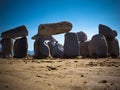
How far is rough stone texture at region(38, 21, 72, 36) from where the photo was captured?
1338 cm

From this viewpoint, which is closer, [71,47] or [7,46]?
[71,47]

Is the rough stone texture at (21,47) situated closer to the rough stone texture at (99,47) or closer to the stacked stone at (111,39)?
the rough stone texture at (99,47)

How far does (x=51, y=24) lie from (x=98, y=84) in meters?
11.1

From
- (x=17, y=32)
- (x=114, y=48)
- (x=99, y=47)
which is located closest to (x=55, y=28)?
(x=17, y=32)

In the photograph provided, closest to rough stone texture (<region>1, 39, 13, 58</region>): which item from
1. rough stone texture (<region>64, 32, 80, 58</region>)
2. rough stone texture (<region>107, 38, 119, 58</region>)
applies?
rough stone texture (<region>64, 32, 80, 58</region>)

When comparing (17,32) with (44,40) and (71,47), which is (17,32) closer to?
(44,40)

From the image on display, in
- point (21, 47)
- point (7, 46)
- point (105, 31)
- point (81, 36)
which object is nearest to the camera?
point (21, 47)

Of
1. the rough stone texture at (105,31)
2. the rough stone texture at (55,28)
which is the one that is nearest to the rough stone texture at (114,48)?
the rough stone texture at (105,31)

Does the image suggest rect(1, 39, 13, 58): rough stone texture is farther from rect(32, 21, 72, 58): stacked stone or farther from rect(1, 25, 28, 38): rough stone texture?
rect(32, 21, 72, 58): stacked stone

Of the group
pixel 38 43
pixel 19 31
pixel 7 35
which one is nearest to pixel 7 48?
pixel 7 35

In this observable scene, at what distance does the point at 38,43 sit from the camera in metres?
12.8

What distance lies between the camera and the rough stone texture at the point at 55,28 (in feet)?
43.9

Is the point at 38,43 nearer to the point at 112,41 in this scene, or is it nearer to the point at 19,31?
the point at 19,31

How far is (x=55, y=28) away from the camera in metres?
13.9
